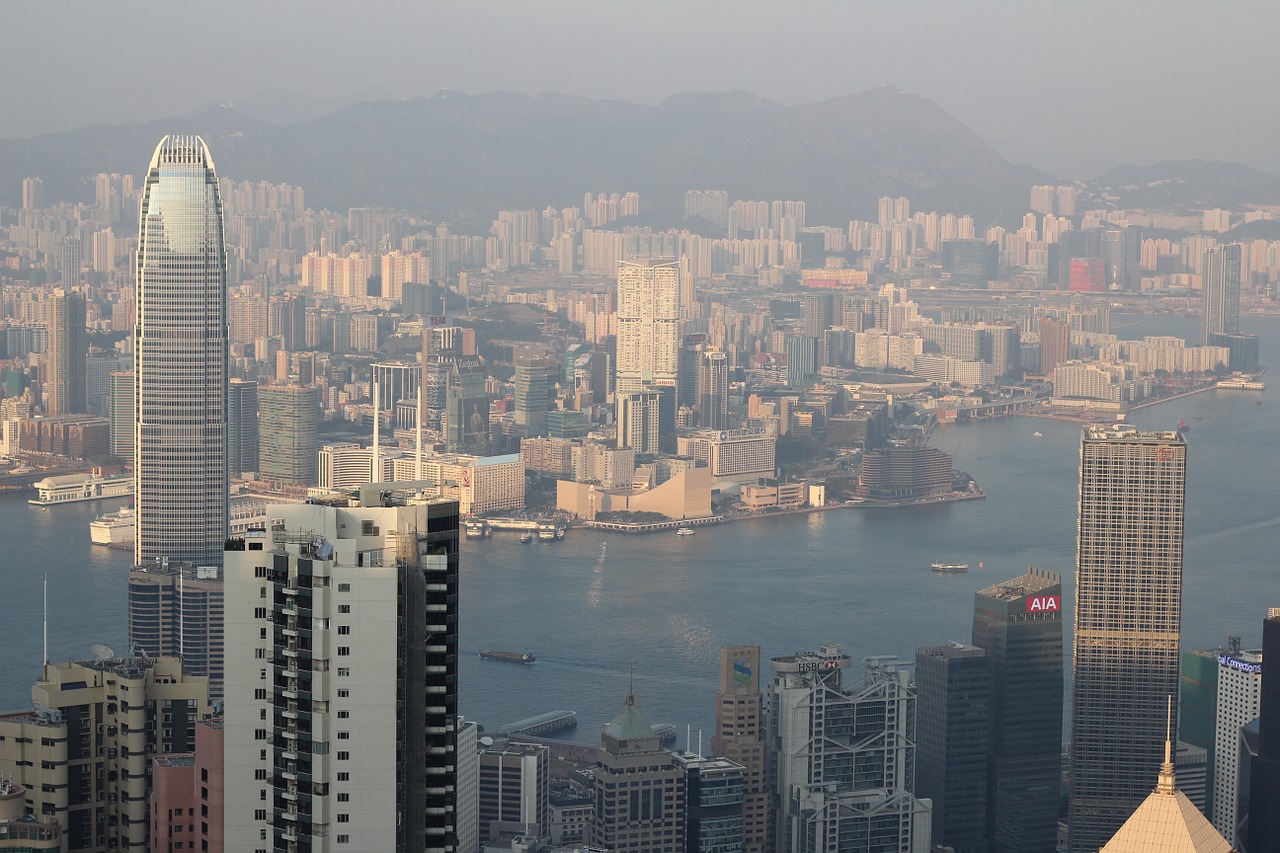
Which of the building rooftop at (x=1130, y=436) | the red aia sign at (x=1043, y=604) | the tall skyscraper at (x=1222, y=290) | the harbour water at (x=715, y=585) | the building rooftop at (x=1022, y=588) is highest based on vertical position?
the tall skyscraper at (x=1222, y=290)

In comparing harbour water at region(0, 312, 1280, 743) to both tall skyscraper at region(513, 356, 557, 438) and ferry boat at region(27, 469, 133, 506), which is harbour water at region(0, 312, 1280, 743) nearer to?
ferry boat at region(27, 469, 133, 506)

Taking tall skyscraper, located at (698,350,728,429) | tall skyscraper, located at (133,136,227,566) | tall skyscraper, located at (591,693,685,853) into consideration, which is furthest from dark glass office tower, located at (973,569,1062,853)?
tall skyscraper, located at (698,350,728,429)

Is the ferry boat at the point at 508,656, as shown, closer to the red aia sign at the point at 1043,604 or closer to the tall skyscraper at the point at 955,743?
the tall skyscraper at the point at 955,743

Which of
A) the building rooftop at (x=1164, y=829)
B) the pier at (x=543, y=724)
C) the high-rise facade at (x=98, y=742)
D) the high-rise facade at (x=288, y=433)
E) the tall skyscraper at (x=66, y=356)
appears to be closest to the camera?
the building rooftop at (x=1164, y=829)

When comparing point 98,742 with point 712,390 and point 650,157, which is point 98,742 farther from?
point 650,157

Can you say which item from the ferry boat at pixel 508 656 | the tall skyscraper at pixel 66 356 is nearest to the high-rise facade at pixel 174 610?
the ferry boat at pixel 508 656

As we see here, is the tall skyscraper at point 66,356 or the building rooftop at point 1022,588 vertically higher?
the tall skyscraper at point 66,356
